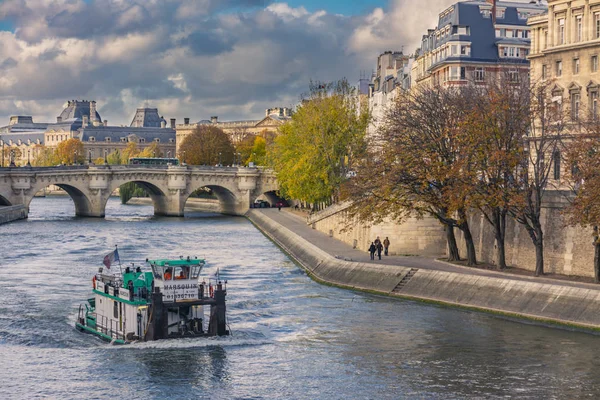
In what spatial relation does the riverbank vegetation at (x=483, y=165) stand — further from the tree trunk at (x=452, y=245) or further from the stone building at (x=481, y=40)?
the stone building at (x=481, y=40)

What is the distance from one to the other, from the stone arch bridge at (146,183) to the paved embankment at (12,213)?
196 cm

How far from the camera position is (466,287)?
51406 millimetres

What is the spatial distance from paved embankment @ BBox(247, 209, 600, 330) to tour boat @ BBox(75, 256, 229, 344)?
1222 centimetres

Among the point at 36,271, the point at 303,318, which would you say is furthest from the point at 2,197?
the point at 303,318

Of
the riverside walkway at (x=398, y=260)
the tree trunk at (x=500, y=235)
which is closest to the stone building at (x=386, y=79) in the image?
the riverside walkway at (x=398, y=260)

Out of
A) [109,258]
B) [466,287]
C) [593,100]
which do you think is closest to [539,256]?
[466,287]

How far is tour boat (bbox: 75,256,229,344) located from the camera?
144 ft

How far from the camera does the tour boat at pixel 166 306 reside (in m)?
44.0

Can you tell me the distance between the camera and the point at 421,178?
56.2m

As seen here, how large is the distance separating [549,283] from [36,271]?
3282cm

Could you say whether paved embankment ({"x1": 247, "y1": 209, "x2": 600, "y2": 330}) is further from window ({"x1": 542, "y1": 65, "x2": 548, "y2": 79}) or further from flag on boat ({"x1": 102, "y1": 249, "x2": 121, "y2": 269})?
window ({"x1": 542, "y1": 65, "x2": 548, "y2": 79})

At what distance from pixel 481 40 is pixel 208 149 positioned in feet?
277

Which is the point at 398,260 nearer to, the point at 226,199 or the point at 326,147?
the point at 326,147

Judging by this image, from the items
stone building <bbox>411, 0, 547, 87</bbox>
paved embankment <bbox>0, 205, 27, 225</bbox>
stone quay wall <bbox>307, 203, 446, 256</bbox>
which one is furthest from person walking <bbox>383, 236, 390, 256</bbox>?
paved embankment <bbox>0, 205, 27, 225</bbox>
